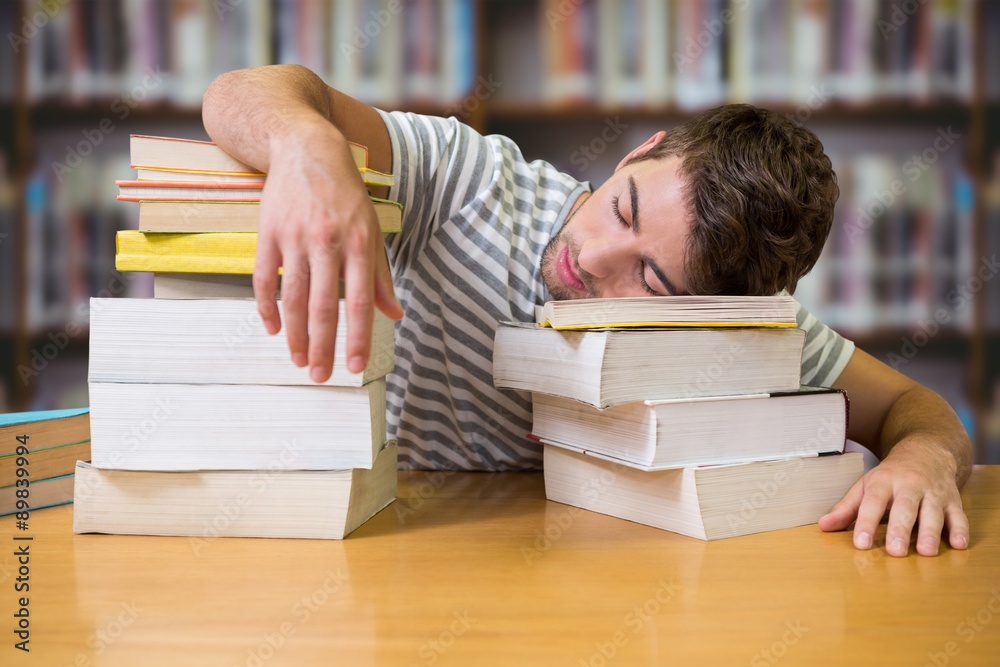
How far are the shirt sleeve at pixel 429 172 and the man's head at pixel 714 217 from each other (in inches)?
6.5

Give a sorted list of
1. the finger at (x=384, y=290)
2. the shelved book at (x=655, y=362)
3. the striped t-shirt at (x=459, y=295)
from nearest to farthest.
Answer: the finger at (x=384, y=290) → the shelved book at (x=655, y=362) → the striped t-shirt at (x=459, y=295)

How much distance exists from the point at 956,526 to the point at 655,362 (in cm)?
31

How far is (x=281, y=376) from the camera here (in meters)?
A: 0.74

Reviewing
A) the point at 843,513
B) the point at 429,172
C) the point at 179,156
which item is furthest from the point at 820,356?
the point at 179,156

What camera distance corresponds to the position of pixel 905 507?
797 millimetres

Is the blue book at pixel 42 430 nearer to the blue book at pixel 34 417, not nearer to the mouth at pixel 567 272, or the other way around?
the blue book at pixel 34 417

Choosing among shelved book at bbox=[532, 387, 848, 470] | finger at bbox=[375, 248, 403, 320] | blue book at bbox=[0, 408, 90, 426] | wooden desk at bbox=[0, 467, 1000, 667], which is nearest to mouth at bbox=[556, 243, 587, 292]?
shelved book at bbox=[532, 387, 848, 470]

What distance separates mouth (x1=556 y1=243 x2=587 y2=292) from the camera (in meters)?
1.10

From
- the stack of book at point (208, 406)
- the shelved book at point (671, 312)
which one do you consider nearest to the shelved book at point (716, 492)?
the shelved book at point (671, 312)

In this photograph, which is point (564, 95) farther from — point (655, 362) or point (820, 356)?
point (655, 362)

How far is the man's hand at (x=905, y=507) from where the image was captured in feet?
2.51

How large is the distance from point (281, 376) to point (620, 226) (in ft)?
1.65

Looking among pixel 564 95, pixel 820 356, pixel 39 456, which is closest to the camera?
pixel 39 456

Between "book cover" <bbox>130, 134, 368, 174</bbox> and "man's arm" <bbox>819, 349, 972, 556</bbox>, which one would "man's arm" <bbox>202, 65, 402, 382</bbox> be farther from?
"man's arm" <bbox>819, 349, 972, 556</bbox>
